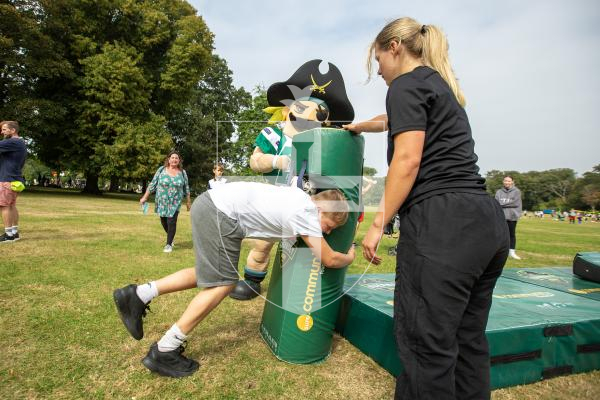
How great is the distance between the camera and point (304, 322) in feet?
9.49

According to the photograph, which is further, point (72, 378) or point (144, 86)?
point (144, 86)

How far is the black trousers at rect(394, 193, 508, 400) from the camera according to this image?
1.68m

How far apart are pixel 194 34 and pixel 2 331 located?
2789 centimetres

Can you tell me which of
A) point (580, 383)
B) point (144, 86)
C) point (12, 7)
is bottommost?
point (580, 383)

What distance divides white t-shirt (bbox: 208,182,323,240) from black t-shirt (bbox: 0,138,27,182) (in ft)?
19.8

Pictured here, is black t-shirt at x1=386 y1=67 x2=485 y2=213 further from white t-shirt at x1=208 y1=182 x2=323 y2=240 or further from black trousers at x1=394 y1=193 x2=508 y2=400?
white t-shirt at x1=208 y1=182 x2=323 y2=240

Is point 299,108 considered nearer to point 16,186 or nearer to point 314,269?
point 314,269

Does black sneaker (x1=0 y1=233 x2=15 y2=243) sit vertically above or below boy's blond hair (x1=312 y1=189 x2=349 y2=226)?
below

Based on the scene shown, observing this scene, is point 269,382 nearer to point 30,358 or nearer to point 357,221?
point 357,221

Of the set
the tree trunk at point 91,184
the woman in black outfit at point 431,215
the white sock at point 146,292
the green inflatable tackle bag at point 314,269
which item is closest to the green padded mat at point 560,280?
the green inflatable tackle bag at point 314,269

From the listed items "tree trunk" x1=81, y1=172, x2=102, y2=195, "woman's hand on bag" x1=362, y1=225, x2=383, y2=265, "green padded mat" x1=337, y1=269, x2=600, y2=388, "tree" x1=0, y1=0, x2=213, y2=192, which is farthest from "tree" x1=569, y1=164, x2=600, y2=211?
"woman's hand on bag" x1=362, y1=225, x2=383, y2=265

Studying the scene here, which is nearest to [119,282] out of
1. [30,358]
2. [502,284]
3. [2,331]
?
[2,331]

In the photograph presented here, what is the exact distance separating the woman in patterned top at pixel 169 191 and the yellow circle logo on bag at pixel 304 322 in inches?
198

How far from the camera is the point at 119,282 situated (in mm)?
4832
